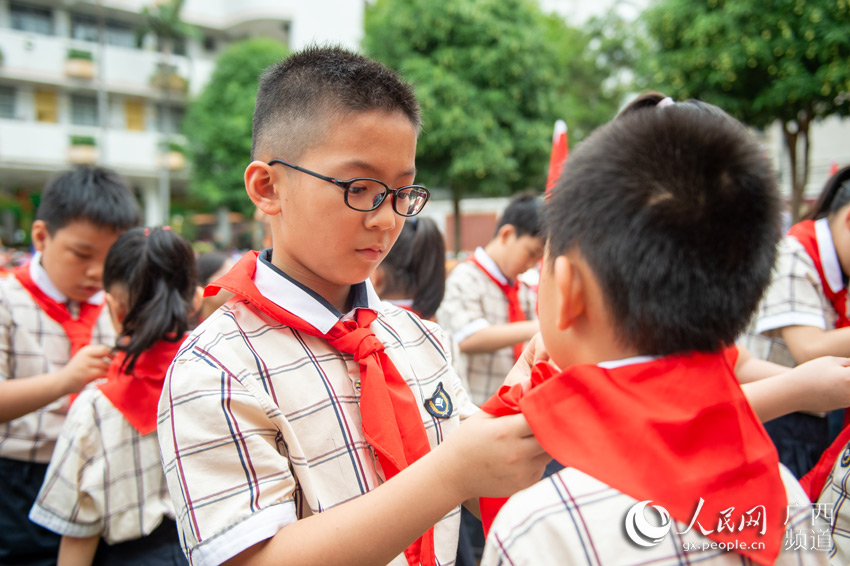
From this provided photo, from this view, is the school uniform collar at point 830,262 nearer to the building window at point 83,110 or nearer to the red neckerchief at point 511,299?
the red neckerchief at point 511,299

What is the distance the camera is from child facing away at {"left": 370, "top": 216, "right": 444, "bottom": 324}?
294cm

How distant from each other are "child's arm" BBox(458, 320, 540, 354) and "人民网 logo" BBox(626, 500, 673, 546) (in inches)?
79.2

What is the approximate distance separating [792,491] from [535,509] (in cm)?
46

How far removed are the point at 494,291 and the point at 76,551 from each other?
2.29 metres

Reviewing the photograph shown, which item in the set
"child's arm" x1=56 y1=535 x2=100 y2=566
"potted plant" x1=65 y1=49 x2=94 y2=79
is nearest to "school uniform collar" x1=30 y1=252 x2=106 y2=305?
"child's arm" x1=56 y1=535 x2=100 y2=566

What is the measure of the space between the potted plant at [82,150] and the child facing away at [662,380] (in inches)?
861

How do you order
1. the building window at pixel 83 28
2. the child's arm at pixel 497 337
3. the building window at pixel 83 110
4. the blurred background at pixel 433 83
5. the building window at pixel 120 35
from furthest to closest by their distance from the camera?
1. the building window at pixel 120 35
2. the building window at pixel 83 28
3. the building window at pixel 83 110
4. the blurred background at pixel 433 83
5. the child's arm at pixel 497 337

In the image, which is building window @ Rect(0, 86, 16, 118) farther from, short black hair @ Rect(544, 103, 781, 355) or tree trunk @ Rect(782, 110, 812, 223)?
short black hair @ Rect(544, 103, 781, 355)

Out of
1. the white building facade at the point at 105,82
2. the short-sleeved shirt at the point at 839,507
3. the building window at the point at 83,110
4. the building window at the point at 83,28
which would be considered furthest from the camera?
the building window at the point at 83,28

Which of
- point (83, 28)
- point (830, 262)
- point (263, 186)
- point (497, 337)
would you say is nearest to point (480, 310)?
point (497, 337)

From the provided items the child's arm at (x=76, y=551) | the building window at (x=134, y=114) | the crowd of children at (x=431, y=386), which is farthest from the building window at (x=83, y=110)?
the child's arm at (x=76, y=551)

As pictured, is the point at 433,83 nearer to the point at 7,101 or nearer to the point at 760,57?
the point at 760,57

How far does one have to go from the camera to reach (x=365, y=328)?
1231mm

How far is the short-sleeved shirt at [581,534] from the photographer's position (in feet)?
2.63
